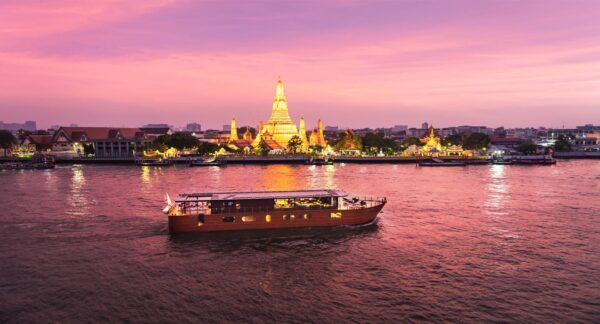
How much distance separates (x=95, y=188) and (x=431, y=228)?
49158 mm

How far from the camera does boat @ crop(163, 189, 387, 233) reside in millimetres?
35594

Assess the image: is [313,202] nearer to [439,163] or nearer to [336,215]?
[336,215]

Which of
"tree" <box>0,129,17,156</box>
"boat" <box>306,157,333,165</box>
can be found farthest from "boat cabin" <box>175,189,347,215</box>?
"tree" <box>0,129,17,156</box>

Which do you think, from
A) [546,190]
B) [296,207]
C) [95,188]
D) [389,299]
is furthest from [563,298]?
[95,188]

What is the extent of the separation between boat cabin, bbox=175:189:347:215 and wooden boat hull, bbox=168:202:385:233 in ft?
1.98

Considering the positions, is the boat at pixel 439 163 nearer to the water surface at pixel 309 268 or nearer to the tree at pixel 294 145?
the tree at pixel 294 145

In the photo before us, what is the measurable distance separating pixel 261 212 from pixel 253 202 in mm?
1213

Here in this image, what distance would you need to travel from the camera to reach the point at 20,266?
1089 inches

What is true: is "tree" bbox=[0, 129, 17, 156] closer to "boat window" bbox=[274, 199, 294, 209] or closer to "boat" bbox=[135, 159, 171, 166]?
"boat" bbox=[135, 159, 171, 166]

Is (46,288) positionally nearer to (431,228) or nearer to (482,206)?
(431,228)

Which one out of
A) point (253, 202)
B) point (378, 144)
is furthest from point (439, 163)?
point (253, 202)

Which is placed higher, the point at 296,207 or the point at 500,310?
the point at 296,207

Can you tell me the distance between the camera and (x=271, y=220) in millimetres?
36250

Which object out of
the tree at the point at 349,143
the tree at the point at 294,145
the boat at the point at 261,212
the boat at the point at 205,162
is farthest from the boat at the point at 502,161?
the boat at the point at 261,212
